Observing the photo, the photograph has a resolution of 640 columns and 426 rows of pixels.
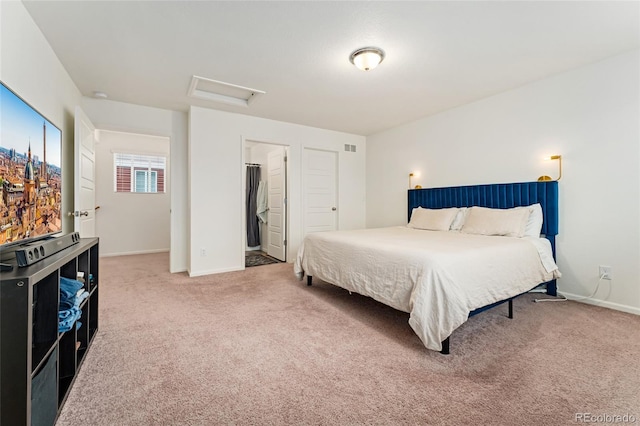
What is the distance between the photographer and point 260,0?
1.85 m

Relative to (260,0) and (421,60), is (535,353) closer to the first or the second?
(421,60)

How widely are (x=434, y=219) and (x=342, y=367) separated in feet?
8.37

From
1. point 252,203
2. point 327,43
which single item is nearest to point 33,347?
point 327,43

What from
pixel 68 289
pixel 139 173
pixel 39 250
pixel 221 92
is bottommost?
pixel 68 289

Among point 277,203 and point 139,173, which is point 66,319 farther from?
point 139,173

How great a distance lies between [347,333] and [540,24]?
276 cm

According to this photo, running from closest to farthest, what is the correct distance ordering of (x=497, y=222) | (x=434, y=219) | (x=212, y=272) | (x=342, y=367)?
(x=342, y=367), (x=497, y=222), (x=434, y=219), (x=212, y=272)

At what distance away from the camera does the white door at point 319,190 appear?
4.86 metres

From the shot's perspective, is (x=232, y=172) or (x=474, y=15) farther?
(x=232, y=172)

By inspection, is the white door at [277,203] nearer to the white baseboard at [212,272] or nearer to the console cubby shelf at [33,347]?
the white baseboard at [212,272]

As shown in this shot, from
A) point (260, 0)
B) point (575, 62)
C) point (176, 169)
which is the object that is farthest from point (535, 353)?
point (176, 169)

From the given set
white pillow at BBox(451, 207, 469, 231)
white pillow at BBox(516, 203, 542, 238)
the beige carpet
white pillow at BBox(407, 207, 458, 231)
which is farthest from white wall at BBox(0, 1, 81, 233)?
white pillow at BBox(516, 203, 542, 238)

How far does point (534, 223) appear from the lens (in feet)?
9.57

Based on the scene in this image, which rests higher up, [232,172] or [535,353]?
[232,172]
